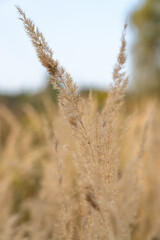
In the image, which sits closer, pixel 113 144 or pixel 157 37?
pixel 113 144

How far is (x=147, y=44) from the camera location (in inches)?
643

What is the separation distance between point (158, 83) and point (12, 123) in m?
12.0

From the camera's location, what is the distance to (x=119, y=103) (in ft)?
2.72

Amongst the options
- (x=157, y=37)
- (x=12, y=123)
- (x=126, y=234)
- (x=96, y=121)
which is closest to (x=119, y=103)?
(x=96, y=121)

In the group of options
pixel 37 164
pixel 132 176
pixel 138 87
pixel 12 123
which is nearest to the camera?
pixel 132 176

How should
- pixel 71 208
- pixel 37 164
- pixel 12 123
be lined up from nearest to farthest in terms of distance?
1. pixel 71 208
2. pixel 37 164
3. pixel 12 123

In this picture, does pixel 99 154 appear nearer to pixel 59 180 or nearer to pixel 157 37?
pixel 59 180

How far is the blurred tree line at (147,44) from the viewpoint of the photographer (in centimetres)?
1525

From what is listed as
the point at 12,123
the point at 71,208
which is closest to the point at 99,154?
the point at 71,208

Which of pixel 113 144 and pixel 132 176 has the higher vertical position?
pixel 113 144

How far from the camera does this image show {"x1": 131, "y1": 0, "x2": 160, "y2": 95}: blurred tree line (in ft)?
50.0

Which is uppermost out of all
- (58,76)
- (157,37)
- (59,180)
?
(157,37)

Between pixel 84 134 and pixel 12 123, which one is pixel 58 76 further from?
pixel 12 123

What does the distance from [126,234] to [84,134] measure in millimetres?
314
